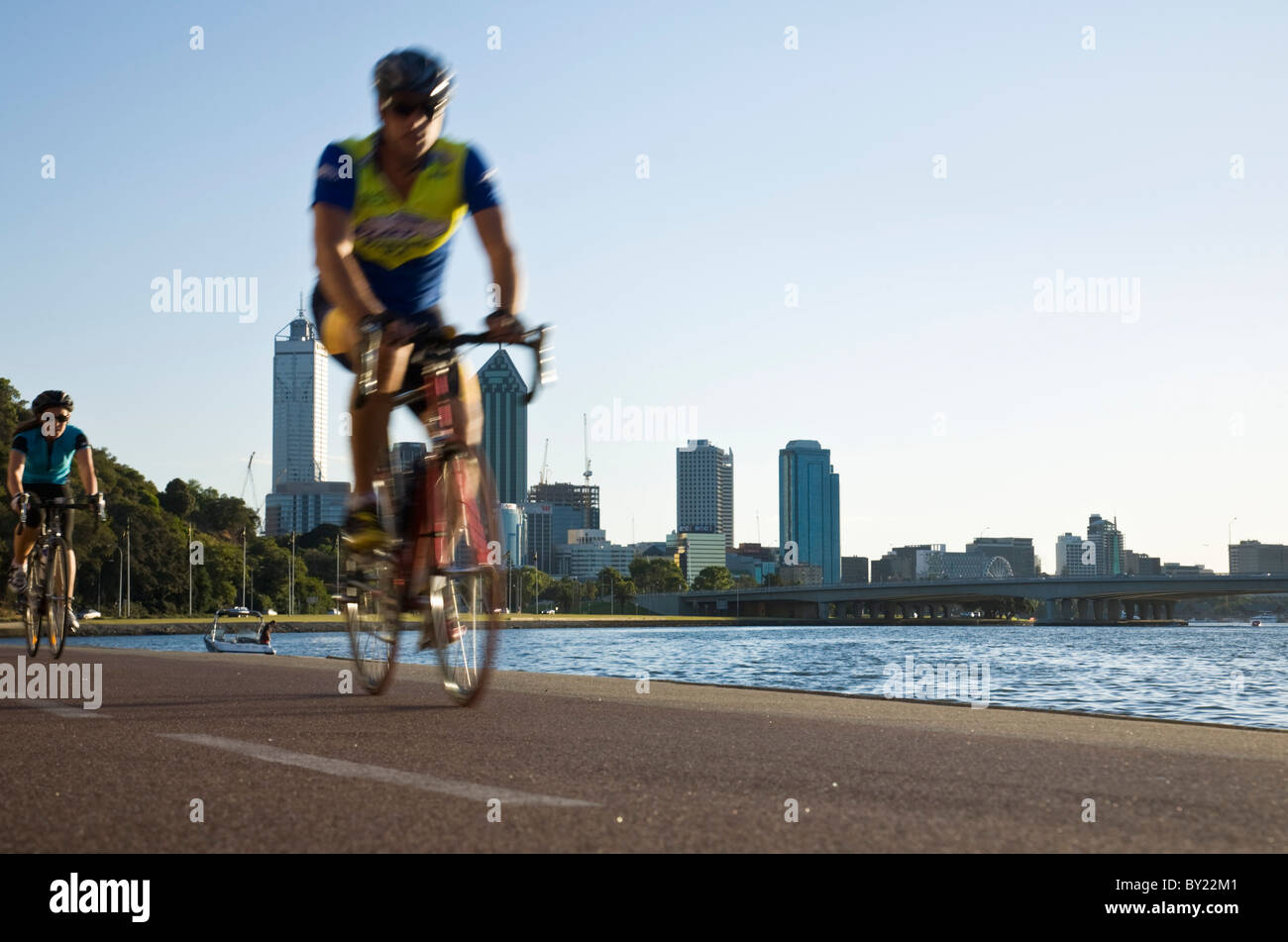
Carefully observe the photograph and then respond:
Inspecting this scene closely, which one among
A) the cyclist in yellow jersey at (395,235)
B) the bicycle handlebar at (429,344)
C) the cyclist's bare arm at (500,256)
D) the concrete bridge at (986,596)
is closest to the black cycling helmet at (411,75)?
the cyclist in yellow jersey at (395,235)

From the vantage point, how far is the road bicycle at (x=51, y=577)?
10227 millimetres

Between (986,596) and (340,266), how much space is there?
5166 inches

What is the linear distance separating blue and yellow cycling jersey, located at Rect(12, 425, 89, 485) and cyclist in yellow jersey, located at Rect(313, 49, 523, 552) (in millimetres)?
5198

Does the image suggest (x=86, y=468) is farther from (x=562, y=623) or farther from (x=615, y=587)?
(x=615, y=587)

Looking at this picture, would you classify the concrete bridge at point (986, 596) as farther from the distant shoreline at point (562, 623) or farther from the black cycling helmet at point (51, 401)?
the black cycling helmet at point (51, 401)

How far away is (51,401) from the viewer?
33.3 ft

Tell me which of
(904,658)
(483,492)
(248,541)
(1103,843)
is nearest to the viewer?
(1103,843)

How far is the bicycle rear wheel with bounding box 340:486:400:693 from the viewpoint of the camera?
5887mm

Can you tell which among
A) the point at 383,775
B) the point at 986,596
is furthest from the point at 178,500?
the point at 383,775

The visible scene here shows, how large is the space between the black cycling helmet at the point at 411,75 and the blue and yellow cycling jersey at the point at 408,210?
0.21 m
